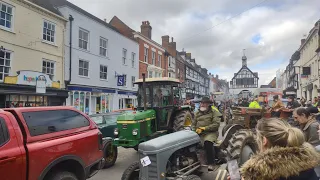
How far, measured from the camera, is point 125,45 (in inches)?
1018

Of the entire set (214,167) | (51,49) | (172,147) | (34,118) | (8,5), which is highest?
(8,5)

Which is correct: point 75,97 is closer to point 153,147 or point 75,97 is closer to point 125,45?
point 125,45

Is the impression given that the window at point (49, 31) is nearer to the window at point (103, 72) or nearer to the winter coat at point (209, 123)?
the window at point (103, 72)

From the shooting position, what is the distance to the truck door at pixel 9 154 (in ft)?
11.6

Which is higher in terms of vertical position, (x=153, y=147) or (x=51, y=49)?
(x=51, y=49)

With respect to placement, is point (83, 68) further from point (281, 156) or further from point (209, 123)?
point (281, 156)

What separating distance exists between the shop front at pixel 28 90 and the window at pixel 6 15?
2.74 meters

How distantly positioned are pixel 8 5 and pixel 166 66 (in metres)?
24.4

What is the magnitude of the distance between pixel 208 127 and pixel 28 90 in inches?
501

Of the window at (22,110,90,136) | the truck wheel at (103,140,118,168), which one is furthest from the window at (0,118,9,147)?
the truck wheel at (103,140,118,168)

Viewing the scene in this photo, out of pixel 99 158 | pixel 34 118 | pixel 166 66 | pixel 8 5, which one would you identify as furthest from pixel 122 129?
pixel 166 66

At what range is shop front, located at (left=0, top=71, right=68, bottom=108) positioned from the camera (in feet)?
45.1

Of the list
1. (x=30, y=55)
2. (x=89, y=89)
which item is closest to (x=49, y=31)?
(x=30, y=55)

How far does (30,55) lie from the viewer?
609 inches
